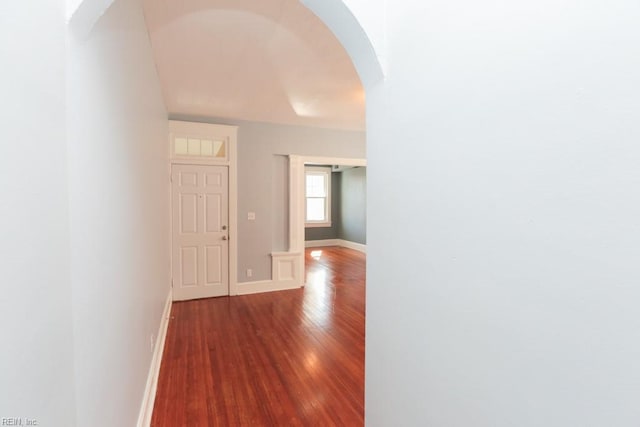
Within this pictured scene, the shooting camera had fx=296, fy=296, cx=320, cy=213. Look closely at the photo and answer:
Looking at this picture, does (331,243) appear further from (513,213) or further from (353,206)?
(513,213)

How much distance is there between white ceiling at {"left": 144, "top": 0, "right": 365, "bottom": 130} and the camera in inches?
81.2

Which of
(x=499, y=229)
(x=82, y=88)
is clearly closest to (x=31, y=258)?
(x=82, y=88)

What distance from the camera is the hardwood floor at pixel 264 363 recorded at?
79.0 inches

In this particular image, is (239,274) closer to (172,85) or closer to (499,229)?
(172,85)

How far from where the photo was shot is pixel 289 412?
2016mm

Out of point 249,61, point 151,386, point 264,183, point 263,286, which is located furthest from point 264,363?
point 264,183

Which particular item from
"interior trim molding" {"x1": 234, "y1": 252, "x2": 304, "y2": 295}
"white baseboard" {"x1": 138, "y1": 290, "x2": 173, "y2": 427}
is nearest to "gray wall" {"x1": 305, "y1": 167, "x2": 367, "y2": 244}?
"interior trim molding" {"x1": 234, "y1": 252, "x2": 304, "y2": 295}

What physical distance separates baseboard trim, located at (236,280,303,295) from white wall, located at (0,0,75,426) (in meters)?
3.83

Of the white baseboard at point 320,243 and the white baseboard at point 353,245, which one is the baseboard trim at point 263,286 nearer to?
the white baseboard at point 353,245

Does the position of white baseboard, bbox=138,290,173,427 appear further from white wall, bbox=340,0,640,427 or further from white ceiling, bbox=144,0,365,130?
white ceiling, bbox=144,0,365,130

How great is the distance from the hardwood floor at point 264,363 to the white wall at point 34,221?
4.79ft

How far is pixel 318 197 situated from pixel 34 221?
8.76 metres

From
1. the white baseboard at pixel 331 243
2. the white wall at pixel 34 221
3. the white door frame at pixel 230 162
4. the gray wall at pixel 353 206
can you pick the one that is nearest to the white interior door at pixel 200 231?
the white door frame at pixel 230 162

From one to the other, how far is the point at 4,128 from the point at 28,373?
19.9 inches
